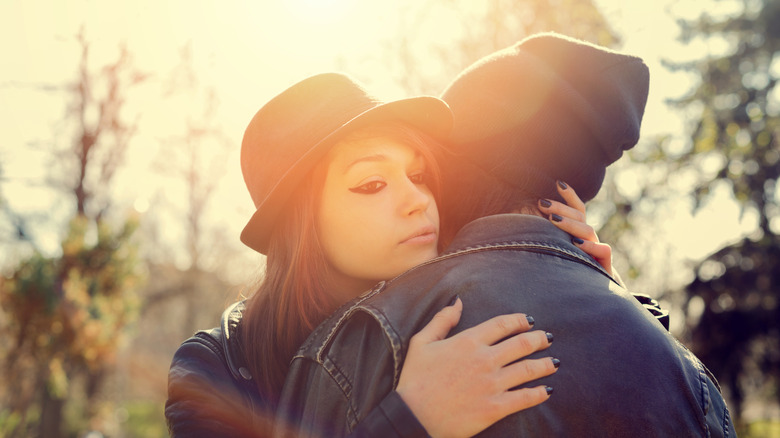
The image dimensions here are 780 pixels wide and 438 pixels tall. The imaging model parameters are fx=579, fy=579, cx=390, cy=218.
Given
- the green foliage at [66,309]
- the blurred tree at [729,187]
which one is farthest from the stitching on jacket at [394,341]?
the green foliage at [66,309]

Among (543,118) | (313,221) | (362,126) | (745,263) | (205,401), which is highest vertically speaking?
(543,118)

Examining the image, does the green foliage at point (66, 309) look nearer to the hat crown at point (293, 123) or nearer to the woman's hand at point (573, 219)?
the hat crown at point (293, 123)

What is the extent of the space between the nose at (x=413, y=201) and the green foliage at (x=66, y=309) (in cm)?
1085

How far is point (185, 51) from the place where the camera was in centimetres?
1431

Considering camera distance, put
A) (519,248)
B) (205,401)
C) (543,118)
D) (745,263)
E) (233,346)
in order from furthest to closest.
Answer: (745,263), (233,346), (543,118), (205,401), (519,248)

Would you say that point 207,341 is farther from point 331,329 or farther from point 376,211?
point 376,211

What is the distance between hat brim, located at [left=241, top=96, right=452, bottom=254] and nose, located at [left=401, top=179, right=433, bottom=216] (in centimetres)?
25

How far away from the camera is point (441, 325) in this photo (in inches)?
62.3

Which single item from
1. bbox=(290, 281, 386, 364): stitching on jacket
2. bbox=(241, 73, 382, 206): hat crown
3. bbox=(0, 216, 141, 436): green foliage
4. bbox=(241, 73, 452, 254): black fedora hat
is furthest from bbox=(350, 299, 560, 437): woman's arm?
bbox=(0, 216, 141, 436): green foliage

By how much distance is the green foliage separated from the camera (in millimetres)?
10703

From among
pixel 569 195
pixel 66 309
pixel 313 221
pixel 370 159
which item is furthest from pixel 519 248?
pixel 66 309

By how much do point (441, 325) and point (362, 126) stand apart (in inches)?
33.9

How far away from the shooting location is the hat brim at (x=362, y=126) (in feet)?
Answer: 6.77

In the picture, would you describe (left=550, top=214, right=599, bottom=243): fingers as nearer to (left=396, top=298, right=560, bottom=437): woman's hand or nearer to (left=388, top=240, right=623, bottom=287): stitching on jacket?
(left=388, top=240, right=623, bottom=287): stitching on jacket
